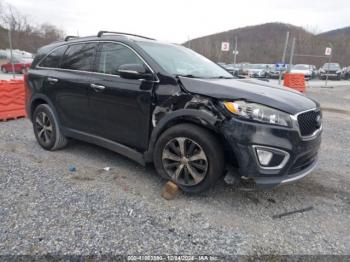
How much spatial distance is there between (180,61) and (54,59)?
2.11m

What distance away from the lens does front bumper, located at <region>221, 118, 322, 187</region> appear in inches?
102

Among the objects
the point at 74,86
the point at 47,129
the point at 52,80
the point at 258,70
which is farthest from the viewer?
the point at 258,70

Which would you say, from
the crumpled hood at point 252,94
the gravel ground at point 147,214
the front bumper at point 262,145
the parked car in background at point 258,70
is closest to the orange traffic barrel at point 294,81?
the gravel ground at point 147,214

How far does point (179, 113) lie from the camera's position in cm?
291

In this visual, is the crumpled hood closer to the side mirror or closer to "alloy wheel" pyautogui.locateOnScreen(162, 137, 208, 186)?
the side mirror

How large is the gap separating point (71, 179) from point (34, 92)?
6.33 feet

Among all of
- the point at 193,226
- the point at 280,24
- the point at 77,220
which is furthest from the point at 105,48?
the point at 280,24

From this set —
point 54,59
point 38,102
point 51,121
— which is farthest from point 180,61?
point 38,102

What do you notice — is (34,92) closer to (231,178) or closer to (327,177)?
(231,178)

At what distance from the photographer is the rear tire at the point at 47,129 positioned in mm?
4340

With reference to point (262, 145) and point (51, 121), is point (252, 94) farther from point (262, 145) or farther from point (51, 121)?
point (51, 121)

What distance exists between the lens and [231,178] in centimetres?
293

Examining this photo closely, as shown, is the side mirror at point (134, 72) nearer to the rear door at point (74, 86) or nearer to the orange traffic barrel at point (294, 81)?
the rear door at point (74, 86)

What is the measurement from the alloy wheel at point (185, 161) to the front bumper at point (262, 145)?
369 millimetres
